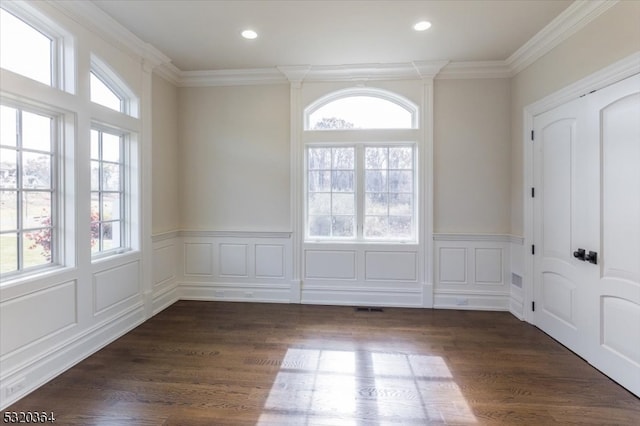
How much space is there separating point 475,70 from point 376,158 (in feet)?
5.16

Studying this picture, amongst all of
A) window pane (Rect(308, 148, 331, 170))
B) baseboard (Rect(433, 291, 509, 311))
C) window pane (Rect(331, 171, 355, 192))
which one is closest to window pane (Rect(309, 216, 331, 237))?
window pane (Rect(331, 171, 355, 192))

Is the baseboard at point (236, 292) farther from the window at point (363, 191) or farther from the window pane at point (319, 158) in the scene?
the window pane at point (319, 158)

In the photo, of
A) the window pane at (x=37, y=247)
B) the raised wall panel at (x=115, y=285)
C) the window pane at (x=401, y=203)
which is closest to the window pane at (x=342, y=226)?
the window pane at (x=401, y=203)

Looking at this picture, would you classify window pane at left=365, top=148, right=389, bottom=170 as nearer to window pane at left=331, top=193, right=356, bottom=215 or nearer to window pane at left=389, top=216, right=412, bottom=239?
window pane at left=331, top=193, right=356, bottom=215

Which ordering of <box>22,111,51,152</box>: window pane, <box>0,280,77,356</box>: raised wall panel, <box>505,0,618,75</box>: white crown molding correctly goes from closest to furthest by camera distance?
<box>0,280,77,356</box>: raised wall panel → <box>22,111,51,152</box>: window pane → <box>505,0,618,75</box>: white crown molding

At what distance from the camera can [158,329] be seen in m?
3.49

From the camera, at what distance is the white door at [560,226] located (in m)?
2.89

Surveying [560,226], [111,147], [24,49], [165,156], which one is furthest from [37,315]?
[560,226]

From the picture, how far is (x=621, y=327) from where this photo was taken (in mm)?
2469

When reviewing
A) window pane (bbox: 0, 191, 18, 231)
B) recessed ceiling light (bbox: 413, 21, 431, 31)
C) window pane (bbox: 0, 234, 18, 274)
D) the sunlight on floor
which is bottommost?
the sunlight on floor

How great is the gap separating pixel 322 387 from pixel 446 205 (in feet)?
8.90

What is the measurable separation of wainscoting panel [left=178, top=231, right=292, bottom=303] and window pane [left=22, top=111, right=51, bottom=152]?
2.06 meters

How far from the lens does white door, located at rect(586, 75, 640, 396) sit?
7.66 ft

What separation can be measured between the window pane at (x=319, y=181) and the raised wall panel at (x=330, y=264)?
83cm
